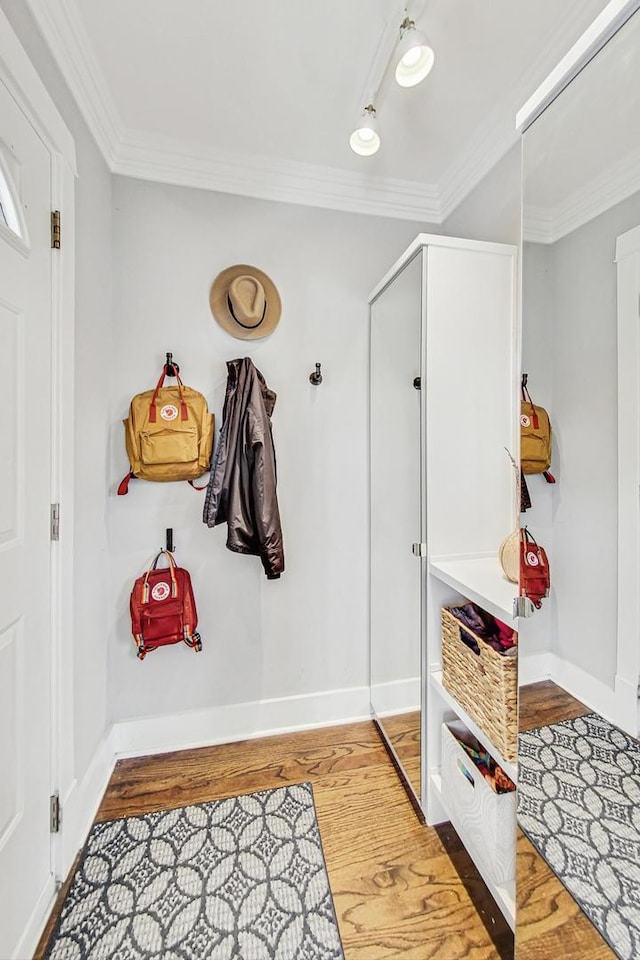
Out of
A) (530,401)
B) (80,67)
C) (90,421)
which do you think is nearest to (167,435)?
(90,421)

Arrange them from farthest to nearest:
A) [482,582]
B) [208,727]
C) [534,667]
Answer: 1. [208,727]
2. [482,582]
3. [534,667]

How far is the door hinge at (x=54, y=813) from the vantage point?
1.21 meters

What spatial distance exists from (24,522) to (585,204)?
156 centimetres

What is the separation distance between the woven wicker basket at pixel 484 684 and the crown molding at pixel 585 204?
3.46ft

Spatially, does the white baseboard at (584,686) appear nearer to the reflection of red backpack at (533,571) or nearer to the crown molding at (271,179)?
the reflection of red backpack at (533,571)

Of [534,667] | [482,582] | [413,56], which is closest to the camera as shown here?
[534,667]

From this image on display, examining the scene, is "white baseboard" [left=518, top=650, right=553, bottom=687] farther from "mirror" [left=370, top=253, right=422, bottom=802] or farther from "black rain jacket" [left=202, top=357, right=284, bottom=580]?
"black rain jacket" [left=202, top=357, right=284, bottom=580]

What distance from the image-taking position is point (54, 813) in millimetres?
1227

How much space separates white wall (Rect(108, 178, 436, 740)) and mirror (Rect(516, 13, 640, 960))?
110cm

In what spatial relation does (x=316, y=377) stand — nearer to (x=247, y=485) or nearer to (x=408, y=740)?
(x=247, y=485)

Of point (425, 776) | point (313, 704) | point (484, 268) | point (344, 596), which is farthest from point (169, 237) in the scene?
point (425, 776)

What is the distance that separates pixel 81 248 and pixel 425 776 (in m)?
2.26

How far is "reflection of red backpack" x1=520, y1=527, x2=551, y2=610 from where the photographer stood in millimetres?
947

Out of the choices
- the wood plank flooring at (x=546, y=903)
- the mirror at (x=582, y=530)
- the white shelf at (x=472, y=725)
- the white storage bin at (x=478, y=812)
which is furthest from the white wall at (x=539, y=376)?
the white storage bin at (x=478, y=812)
